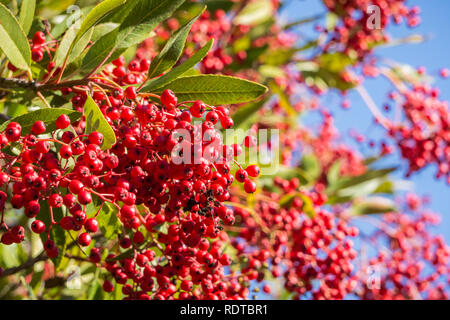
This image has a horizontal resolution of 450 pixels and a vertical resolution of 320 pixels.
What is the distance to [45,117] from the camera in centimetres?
167

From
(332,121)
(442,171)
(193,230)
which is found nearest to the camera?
(193,230)

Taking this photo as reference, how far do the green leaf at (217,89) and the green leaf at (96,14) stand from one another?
353 mm

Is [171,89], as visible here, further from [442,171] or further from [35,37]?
[442,171]

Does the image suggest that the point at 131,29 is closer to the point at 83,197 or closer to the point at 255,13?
the point at 83,197

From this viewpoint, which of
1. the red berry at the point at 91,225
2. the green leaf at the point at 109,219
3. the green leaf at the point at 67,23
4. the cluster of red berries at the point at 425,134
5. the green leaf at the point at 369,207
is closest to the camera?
the red berry at the point at 91,225

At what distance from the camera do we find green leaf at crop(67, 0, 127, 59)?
5.48 feet

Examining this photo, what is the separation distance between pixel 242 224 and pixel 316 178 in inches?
70.7

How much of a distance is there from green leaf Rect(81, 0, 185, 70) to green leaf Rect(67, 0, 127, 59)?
0.42 ft

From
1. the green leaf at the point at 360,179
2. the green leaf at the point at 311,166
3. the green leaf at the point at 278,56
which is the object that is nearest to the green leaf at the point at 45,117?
the green leaf at the point at 278,56

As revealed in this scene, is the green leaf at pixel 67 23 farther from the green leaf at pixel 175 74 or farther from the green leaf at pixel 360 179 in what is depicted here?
the green leaf at pixel 360 179

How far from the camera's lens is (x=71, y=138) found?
5.31 ft

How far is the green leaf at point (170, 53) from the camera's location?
5.99 ft

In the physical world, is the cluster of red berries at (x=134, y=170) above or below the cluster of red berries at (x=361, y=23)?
below

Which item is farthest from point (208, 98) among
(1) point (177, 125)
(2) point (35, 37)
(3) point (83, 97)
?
(2) point (35, 37)
